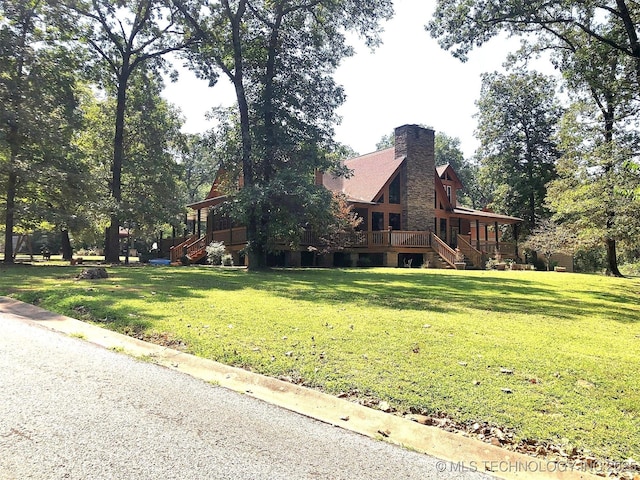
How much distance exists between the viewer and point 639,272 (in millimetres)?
36906

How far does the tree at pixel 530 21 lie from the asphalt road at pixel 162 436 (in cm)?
1702

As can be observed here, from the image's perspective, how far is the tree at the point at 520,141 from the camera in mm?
36219

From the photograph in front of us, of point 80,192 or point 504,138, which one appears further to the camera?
point 504,138

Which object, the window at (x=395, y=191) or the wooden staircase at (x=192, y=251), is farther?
the window at (x=395, y=191)

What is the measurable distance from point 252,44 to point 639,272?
38.6 meters

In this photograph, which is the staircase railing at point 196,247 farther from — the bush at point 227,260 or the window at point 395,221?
the window at point 395,221

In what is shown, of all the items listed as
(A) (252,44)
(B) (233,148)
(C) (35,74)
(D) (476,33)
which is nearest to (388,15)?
(D) (476,33)

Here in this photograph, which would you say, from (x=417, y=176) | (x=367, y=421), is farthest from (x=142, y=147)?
(x=367, y=421)

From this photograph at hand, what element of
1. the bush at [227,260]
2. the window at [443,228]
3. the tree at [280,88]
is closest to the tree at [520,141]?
the window at [443,228]

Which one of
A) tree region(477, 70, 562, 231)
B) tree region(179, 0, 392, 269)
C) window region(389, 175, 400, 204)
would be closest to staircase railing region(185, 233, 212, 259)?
tree region(179, 0, 392, 269)

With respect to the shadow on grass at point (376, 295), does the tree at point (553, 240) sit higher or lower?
higher

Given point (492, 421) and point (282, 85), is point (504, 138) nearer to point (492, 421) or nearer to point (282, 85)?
point (282, 85)

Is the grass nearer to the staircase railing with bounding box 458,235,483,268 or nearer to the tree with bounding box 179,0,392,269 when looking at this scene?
the tree with bounding box 179,0,392,269

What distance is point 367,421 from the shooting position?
351 cm
